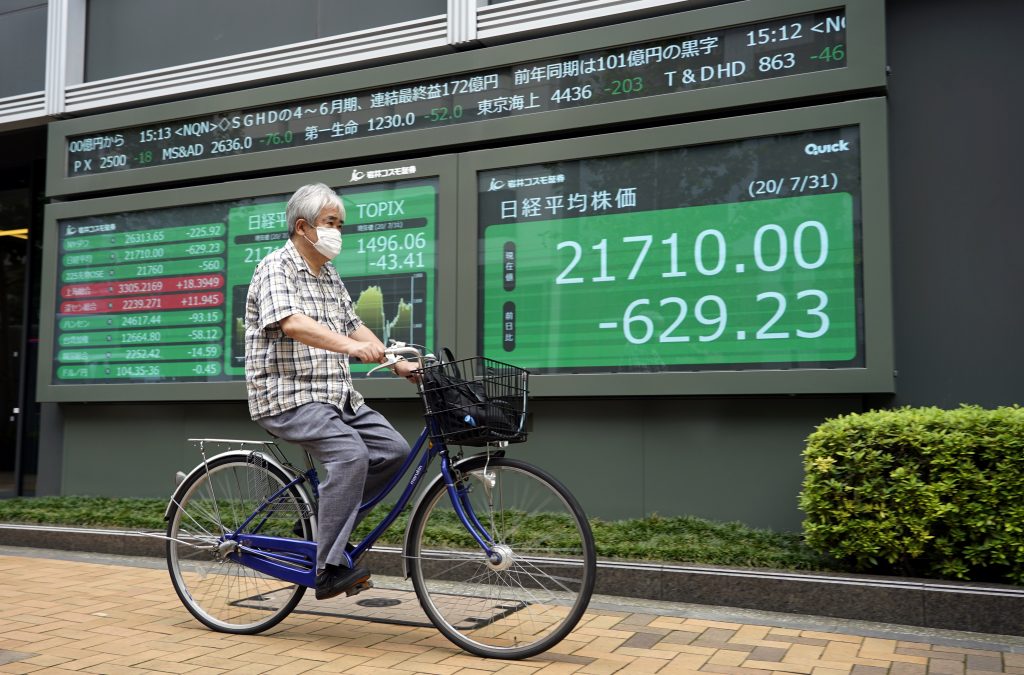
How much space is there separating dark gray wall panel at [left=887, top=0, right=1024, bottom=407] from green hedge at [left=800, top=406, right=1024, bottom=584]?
3.67 feet

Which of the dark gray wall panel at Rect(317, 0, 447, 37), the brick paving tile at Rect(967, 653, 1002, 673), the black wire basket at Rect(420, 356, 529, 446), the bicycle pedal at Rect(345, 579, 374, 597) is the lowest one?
the brick paving tile at Rect(967, 653, 1002, 673)

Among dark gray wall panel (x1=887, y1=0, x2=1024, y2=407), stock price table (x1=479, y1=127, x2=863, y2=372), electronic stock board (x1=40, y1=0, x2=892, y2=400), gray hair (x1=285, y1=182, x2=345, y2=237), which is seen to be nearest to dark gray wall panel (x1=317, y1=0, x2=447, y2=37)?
electronic stock board (x1=40, y1=0, x2=892, y2=400)

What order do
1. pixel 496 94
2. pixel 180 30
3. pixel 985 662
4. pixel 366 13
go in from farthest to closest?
pixel 180 30 → pixel 366 13 → pixel 496 94 → pixel 985 662

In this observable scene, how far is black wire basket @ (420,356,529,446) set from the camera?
367cm

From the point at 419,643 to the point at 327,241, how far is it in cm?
174

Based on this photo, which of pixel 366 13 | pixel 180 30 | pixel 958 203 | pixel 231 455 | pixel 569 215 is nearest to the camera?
pixel 231 455

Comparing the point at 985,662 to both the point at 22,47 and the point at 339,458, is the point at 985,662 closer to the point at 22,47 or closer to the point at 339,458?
the point at 339,458

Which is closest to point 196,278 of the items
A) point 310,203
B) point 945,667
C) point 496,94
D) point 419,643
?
point 496,94

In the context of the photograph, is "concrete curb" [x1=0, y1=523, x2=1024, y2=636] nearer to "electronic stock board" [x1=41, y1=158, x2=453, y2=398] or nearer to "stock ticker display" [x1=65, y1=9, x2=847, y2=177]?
"electronic stock board" [x1=41, y1=158, x2=453, y2=398]

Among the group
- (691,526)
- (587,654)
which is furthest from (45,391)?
(587,654)

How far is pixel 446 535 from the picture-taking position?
4.12m

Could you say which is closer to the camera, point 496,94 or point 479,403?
point 479,403

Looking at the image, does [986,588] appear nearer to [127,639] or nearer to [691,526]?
[691,526]

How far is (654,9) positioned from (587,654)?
14.3 feet
